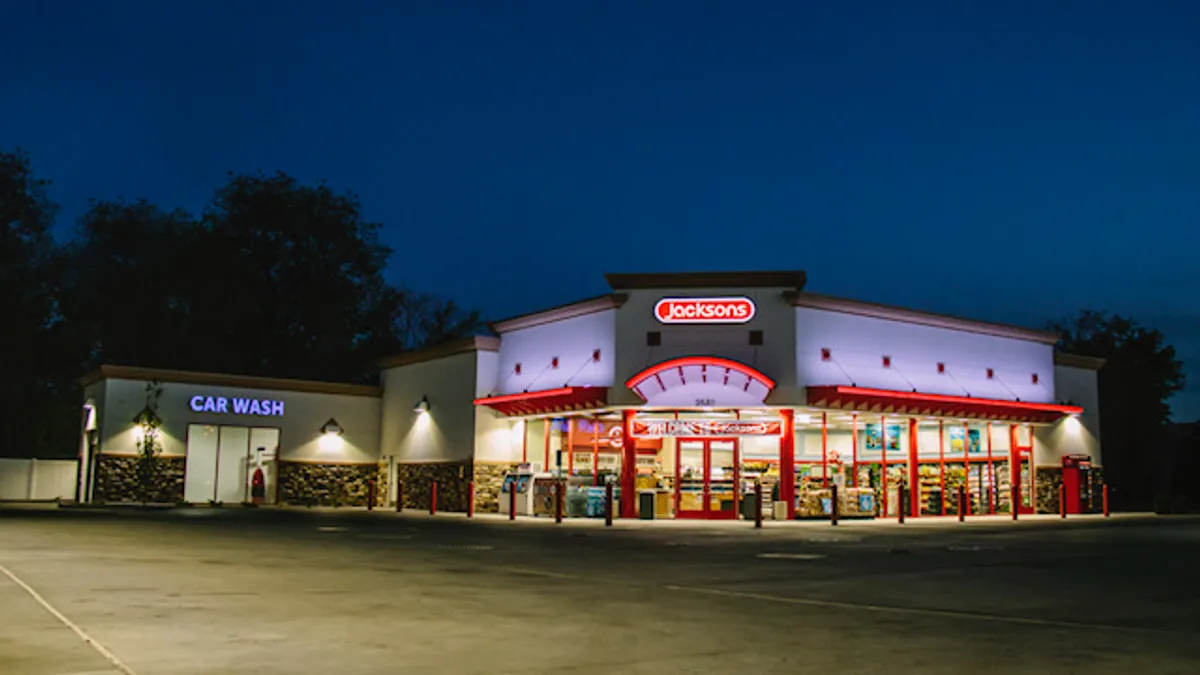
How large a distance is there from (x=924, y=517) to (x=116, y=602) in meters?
30.2

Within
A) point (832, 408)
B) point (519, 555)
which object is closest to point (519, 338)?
point (832, 408)

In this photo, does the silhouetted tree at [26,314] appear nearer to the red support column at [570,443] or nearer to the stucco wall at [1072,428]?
the red support column at [570,443]

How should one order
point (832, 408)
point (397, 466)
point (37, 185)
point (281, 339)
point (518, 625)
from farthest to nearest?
point (281, 339), point (37, 185), point (397, 466), point (832, 408), point (518, 625)

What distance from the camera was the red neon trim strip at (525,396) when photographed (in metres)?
33.6

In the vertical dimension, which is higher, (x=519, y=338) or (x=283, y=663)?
(x=519, y=338)

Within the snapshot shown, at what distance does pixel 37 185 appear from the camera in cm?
5434

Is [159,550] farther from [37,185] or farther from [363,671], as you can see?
[37,185]

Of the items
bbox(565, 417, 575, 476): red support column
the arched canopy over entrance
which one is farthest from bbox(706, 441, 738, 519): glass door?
bbox(565, 417, 575, 476): red support column

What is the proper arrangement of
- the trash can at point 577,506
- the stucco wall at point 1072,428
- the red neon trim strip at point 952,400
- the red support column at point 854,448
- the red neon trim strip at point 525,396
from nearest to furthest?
the red neon trim strip at point 952,400 < the trash can at point 577,506 < the red neon trim strip at point 525,396 < the red support column at point 854,448 < the stucco wall at point 1072,428

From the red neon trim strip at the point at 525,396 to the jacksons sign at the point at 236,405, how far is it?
8564 millimetres

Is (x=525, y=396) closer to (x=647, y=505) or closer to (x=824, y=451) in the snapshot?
(x=647, y=505)

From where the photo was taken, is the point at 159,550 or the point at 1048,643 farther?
the point at 159,550

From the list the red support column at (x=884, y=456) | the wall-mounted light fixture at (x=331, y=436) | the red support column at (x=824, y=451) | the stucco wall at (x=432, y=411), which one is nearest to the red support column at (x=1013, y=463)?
the red support column at (x=884, y=456)

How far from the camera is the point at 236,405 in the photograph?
131 feet
